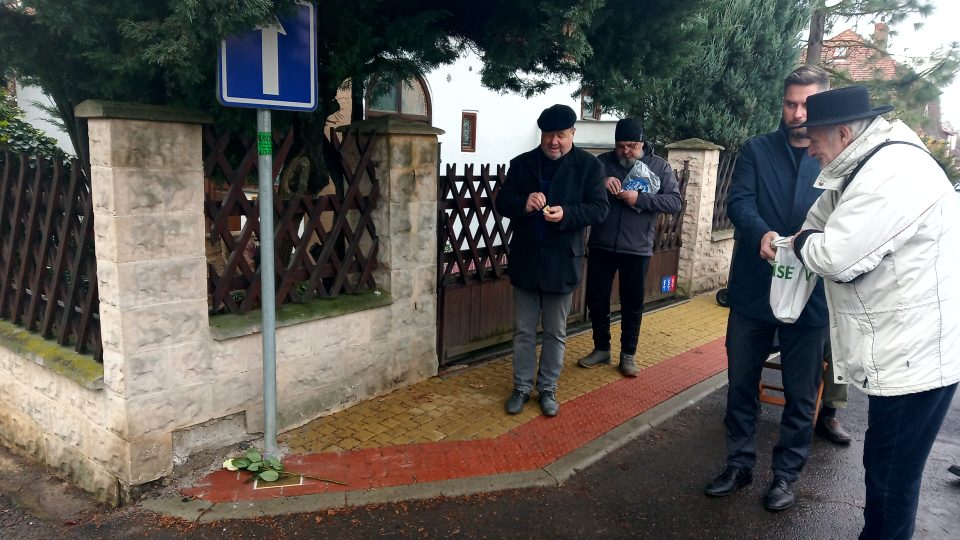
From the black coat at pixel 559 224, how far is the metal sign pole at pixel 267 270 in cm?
161

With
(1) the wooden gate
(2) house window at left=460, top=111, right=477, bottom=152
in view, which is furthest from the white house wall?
(1) the wooden gate

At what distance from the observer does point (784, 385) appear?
3.56 metres

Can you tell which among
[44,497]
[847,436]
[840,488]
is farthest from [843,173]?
[44,497]

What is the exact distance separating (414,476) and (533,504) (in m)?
0.67

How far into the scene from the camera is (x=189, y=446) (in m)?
3.70

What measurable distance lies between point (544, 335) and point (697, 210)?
447 cm

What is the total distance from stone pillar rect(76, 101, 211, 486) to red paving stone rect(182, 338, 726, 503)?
0.42 meters

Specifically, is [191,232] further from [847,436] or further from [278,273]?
[847,436]

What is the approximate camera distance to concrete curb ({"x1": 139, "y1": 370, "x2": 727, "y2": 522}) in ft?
11.1

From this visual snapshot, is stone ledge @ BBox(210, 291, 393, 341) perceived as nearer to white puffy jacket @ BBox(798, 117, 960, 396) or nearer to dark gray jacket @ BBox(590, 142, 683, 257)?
dark gray jacket @ BBox(590, 142, 683, 257)

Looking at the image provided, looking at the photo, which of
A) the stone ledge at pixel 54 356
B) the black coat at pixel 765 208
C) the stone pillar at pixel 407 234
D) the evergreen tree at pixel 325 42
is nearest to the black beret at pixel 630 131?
the evergreen tree at pixel 325 42

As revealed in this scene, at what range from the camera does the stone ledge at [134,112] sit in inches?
124

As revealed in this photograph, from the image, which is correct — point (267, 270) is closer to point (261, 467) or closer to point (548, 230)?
point (261, 467)

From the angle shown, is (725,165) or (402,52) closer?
(402,52)
